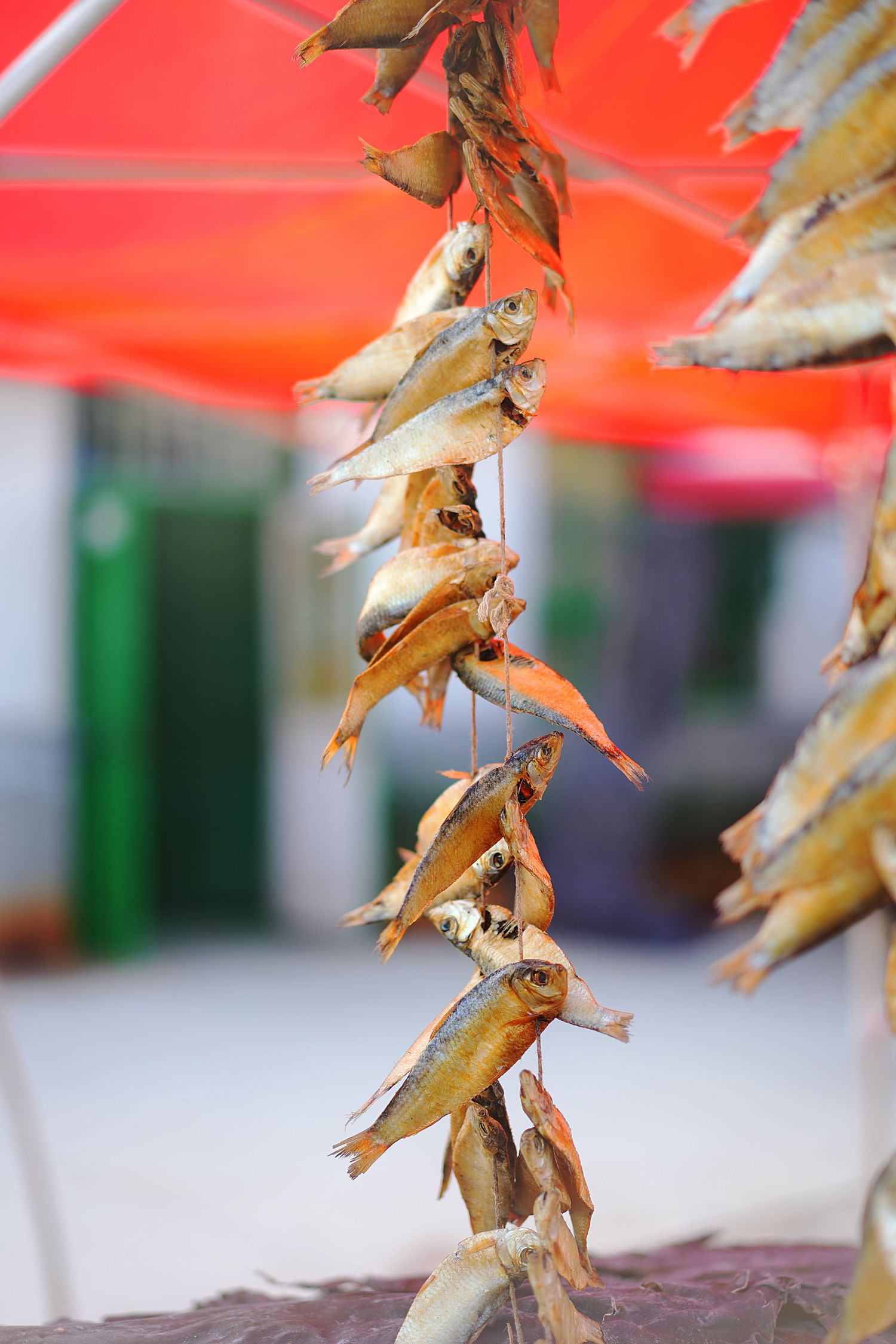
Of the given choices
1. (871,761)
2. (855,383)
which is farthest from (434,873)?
(855,383)

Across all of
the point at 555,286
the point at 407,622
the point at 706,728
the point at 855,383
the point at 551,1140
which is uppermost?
the point at 855,383

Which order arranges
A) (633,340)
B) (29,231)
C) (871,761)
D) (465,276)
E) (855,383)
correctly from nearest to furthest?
(871,761) → (465,276) → (29,231) → (633,340) → (855,383)

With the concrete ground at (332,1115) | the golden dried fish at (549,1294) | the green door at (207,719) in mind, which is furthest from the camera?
the green door at (207,719)

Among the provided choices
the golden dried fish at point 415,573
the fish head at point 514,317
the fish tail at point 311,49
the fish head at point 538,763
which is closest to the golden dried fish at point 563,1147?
the fish head at point 538,763

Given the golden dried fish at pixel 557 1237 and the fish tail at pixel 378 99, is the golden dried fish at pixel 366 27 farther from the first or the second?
the golden dried fish at pixel 557 1237

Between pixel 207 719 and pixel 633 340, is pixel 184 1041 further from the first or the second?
pixel 633 340

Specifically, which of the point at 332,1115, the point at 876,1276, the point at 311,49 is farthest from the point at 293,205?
the point at 332,1115

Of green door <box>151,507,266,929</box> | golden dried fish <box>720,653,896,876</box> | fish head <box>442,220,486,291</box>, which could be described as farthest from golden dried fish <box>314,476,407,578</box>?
green door <box>151,507,266,929</box>
